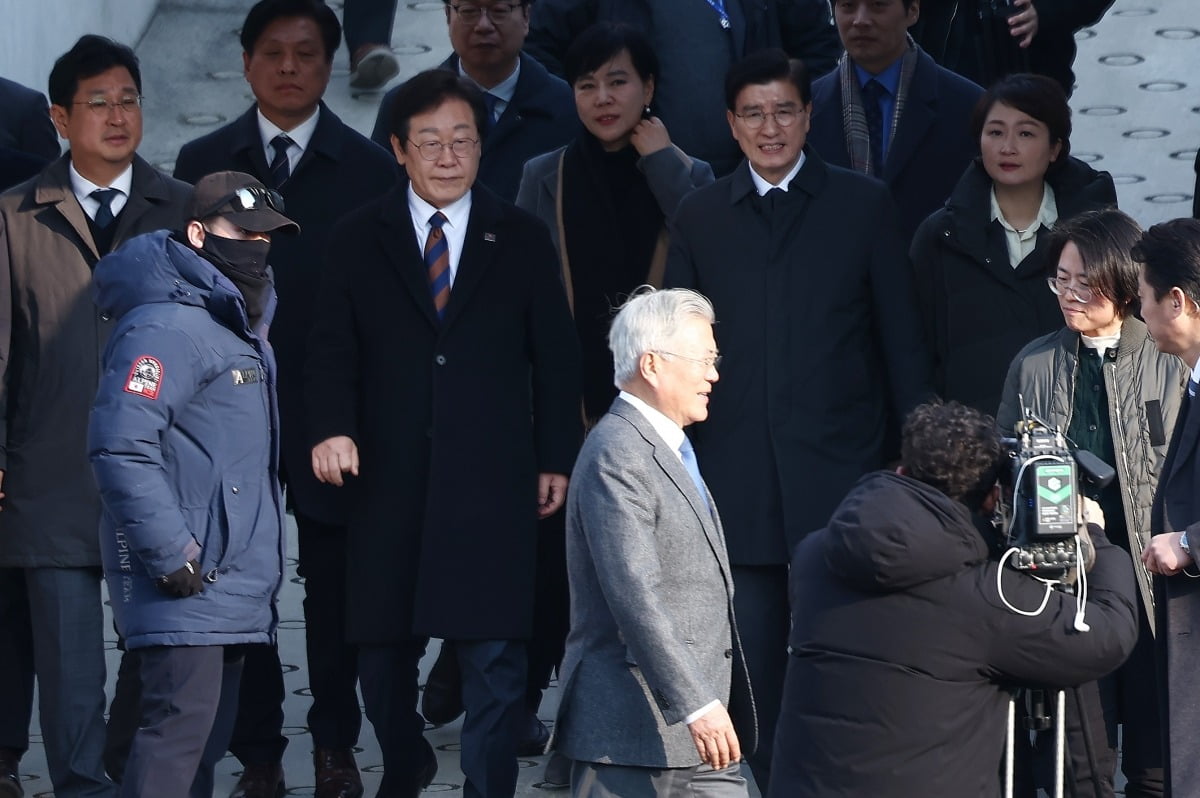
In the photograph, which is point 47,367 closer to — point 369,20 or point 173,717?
point 173,717

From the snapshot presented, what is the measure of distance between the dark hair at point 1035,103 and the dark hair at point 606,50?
3.15 ft

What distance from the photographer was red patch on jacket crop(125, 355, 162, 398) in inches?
198

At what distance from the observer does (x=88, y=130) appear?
6.03 metres

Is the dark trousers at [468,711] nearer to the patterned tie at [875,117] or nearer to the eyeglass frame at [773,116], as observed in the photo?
the eyeglass frame at [773,116]

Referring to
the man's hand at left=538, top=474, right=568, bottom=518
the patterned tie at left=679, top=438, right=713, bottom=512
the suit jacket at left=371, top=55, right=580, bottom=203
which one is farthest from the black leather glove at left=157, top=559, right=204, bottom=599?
the suit jacket at left=371, top=55, right=580, bottom=203

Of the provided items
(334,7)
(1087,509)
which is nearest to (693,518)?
(1087,509)

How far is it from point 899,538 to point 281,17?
3.18 meters

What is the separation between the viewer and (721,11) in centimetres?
700

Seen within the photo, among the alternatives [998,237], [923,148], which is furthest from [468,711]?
[923,148]

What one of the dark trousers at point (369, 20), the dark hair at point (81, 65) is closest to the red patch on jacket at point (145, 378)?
the dark hair at point (81, 65)

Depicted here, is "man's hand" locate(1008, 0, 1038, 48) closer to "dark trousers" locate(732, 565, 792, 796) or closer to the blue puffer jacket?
"dark trousers" locate(732, 565, 792, 796)

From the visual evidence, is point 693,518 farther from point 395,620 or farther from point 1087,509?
point 395,620

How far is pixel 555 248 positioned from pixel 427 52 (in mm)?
4579

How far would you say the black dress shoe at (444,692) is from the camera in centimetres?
640
